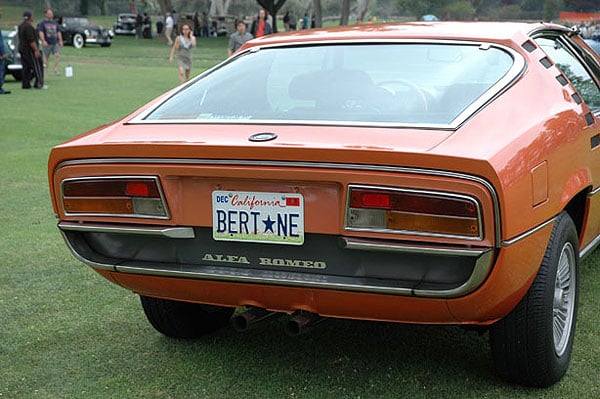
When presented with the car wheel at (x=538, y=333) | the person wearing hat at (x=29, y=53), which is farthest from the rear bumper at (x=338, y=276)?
the person wearing hat at (x=29, y=53)

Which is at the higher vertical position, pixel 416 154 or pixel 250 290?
pixel 416 154

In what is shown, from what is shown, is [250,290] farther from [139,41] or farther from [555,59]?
[139,41]

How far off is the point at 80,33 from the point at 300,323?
3788 centimetres

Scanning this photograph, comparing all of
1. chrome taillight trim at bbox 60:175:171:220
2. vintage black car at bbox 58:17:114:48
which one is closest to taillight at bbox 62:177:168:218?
chrome taillight trim at bbox 60:175:171:220

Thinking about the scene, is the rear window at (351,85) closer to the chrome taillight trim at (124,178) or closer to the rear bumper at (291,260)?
the chrome taillight trim at (124,178)

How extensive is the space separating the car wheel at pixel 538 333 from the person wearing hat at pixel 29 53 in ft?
56.4

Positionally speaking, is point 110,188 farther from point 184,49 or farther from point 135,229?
point 184,49

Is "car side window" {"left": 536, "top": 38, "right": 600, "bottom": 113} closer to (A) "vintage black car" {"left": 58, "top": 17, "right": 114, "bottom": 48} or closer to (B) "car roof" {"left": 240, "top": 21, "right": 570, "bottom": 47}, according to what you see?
(B) "car roof" {"left": 240, "top": 21, "right": 570, "bottom": 47}

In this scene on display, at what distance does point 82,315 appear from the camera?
4605mm

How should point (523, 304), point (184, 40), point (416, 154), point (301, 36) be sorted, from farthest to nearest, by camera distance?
point (184, 40) → point (301, 36) → point (523, 304) → point (416, 154)

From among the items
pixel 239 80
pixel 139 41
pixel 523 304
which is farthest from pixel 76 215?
pixel 139 41

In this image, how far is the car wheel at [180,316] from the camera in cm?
407

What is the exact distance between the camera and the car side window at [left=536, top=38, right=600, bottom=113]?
443 cm

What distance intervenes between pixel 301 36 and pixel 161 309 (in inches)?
59.7
